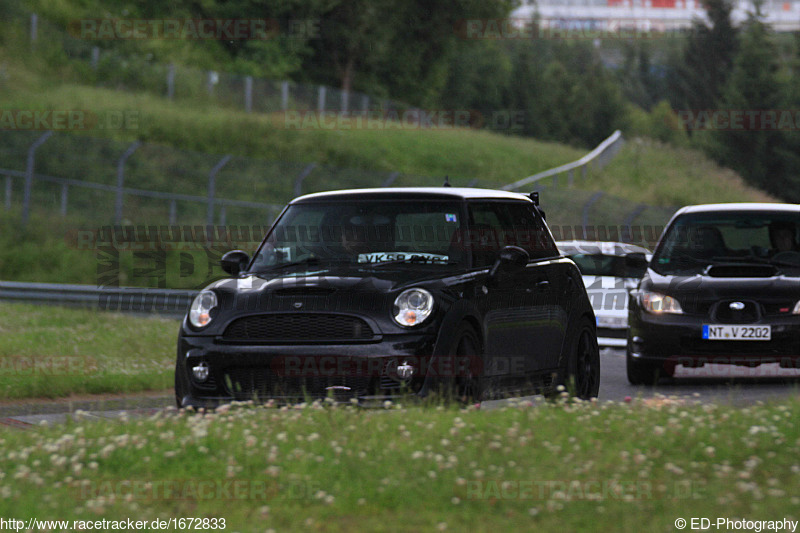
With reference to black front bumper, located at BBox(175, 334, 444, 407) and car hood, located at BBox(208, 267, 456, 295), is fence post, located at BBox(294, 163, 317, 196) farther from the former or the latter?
black front bumper, located at BBox(175, 334, 444, 407)

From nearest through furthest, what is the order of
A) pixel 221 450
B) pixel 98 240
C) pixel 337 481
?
pixel 337 481 < pixel 221 450 < pixel 98 240

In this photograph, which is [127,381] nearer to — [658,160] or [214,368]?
[214,368]

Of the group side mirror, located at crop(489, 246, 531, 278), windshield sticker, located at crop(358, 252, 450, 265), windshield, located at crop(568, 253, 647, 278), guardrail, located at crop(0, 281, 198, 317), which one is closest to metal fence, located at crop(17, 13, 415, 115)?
guardrail, located at crop(0, 281, 198, 317)

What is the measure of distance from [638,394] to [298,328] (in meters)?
4.01

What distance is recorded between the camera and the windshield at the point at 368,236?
31.5 feet

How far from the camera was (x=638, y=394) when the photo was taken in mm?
11453

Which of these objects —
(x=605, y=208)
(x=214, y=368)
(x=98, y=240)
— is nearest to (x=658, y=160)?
(x=605, y=208)

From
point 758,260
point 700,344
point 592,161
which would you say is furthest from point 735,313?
point 592,161

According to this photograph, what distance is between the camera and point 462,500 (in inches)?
239

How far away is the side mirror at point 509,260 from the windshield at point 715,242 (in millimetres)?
4144

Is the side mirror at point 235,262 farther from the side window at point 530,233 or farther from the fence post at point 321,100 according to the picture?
the fence post at point 321,100

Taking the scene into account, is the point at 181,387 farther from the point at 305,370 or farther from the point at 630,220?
the point at 630,220

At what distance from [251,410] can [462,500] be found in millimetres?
2512

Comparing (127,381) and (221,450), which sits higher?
(221,450)
